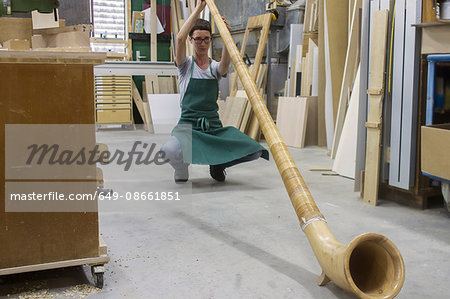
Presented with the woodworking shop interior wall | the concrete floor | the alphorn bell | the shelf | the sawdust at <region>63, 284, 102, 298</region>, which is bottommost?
the sawdust at <region>63, 284, 102, 298</region>

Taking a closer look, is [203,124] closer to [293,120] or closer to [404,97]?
[404,97]

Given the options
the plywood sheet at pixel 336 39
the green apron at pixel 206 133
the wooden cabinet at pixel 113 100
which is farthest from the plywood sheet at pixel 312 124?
the wooden cabinet at pixel 113 100

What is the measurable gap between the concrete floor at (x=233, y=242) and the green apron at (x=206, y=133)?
269 millimetres

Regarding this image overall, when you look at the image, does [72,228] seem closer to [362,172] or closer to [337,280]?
[337,280]

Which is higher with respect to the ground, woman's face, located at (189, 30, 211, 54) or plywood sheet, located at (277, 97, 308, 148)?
woman's face, located at (189, 30, 211, 54)

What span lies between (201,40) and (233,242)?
1815mm

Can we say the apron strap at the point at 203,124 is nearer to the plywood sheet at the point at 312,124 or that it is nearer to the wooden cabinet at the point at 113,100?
the plywood sheet at the point at 312,124

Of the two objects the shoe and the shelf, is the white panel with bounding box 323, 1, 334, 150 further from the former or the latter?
the shelf

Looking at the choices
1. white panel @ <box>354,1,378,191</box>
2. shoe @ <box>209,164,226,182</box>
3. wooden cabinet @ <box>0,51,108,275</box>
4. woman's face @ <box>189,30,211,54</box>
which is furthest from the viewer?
shoe @ <box>209,164,226,182</box>

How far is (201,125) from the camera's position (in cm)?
376

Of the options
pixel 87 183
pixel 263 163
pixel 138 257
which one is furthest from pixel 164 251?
pixel 263 163

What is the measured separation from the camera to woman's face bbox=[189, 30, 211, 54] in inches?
140

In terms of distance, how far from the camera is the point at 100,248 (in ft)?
6.22

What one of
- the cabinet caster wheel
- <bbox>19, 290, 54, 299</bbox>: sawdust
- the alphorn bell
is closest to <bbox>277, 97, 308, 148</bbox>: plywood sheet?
the alphorn bell
